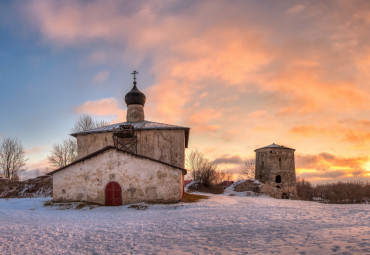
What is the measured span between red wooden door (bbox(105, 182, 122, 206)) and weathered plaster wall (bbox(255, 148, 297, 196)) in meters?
22.4

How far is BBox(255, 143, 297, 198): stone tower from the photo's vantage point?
33.3 meters

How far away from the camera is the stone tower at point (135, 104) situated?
26469 mm

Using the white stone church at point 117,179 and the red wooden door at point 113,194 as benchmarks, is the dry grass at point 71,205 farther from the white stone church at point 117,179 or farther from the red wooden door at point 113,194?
the red wooden door at point 113,194

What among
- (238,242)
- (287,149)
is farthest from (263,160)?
(238,242)

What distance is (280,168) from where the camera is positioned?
3378 cm

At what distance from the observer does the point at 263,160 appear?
3503 cm

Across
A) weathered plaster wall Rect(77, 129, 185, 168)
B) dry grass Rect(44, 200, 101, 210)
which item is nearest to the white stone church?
dry grass Rect(44, 200, 101, 210)

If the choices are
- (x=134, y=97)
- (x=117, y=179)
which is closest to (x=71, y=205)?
(x=117, y=179)

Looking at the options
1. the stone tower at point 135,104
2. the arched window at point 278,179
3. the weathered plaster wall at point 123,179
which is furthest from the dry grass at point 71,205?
the arched window at point 278,179

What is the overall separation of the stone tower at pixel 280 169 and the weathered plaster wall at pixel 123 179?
67.1ft

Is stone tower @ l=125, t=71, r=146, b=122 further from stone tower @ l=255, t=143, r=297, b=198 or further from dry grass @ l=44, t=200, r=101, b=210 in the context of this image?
stone tower @ l=255, t=143, r=297, b=198

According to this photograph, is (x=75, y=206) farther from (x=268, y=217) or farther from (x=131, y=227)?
(x=268, y=217)

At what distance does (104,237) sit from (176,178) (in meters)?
8.97

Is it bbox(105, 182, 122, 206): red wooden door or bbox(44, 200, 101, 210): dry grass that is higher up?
bbox(105, 182, 122, 206): red wooden door
